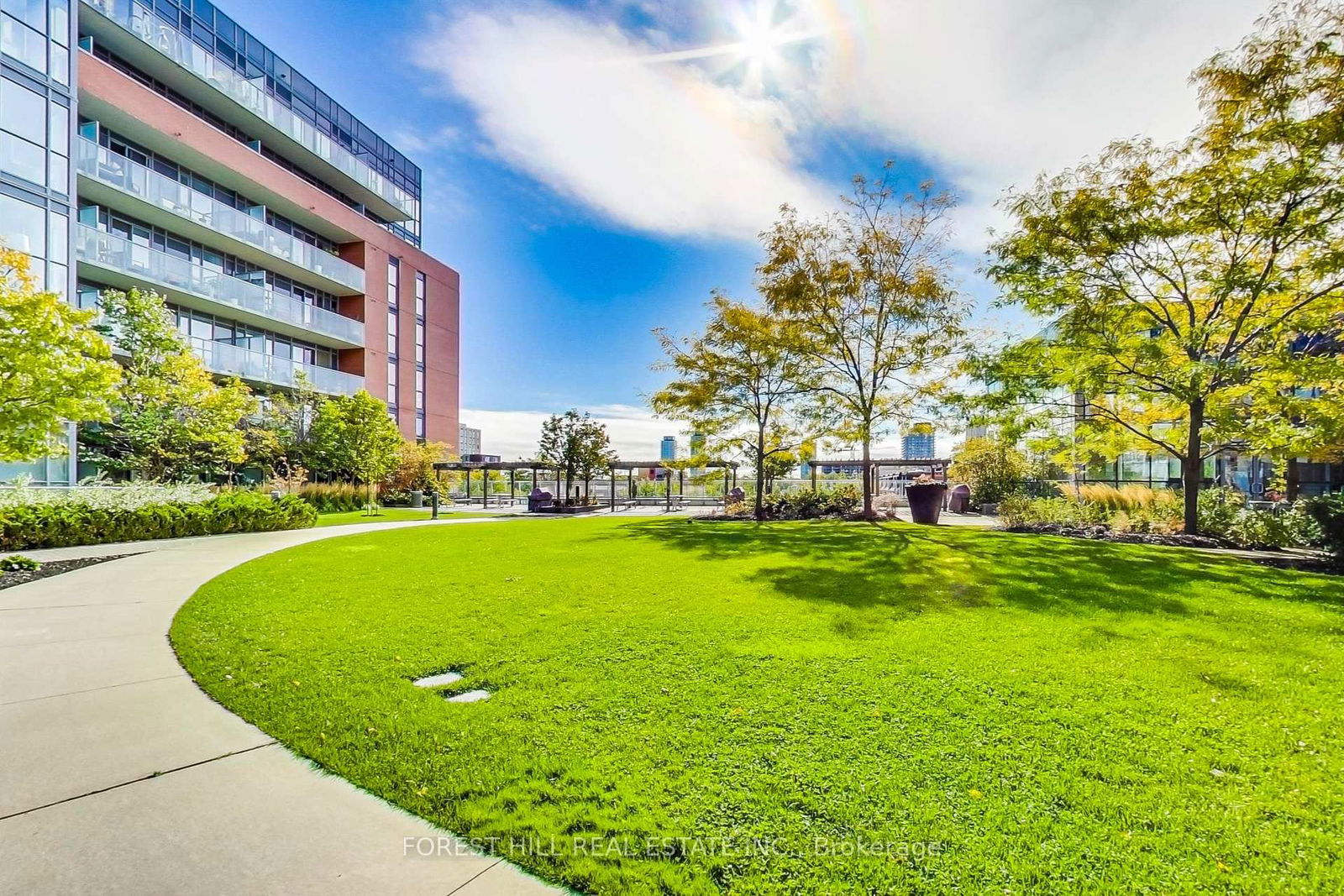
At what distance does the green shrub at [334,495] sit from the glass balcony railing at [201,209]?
10.6 m

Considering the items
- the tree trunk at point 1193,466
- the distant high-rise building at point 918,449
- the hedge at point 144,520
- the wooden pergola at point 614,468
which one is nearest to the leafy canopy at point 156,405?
the hedge at point 144,520

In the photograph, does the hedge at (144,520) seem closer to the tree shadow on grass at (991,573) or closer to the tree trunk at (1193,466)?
the tree shadow on grass at (991,573)

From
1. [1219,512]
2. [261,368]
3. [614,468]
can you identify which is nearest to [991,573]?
[1219,512]

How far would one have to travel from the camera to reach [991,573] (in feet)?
26.1

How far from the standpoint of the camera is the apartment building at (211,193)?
1570 centimetres

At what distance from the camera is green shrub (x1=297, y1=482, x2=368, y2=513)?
23.5 metres

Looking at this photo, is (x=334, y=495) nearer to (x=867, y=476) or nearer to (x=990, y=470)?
(x=867, y=476)

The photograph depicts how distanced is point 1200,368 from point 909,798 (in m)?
11.8

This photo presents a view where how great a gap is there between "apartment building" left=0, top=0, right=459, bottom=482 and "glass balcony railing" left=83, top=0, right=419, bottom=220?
8cm

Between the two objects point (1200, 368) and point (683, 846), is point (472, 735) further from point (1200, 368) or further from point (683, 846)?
point (1200, 368)

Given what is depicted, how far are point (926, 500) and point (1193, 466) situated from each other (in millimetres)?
6093

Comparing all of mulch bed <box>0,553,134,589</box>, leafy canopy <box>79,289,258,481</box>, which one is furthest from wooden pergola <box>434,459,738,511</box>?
mulch bed <box>0,553,134,589</box>

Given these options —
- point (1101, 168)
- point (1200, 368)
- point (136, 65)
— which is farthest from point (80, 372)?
point (136, 65)

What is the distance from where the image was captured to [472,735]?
125 inches
